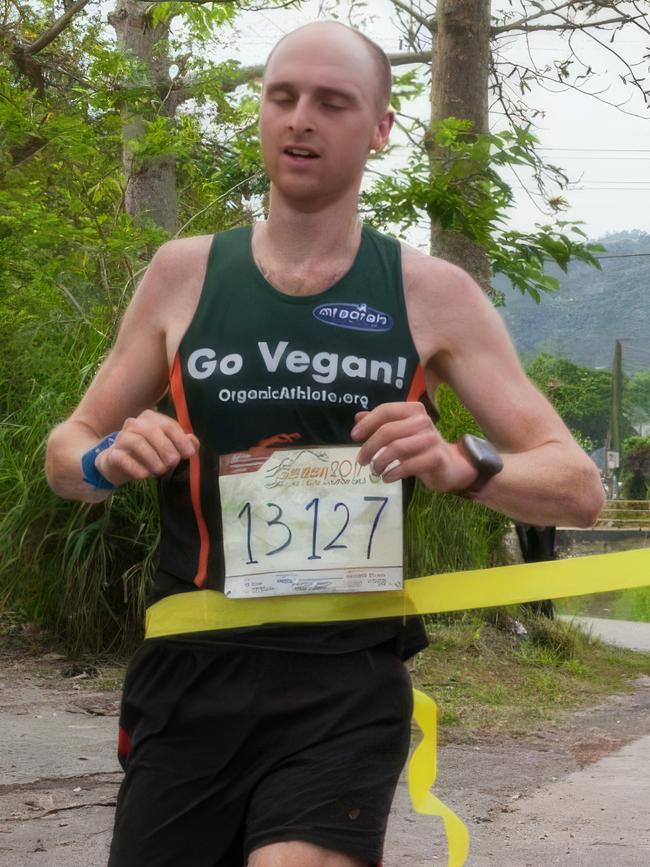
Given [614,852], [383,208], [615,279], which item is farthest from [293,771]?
[615,279]

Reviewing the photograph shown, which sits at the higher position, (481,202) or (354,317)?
(481,202)

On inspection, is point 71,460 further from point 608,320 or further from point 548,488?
point 608,320

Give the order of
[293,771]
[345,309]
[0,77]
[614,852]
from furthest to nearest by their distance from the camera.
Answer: [0,77], [614,852], [345,309], [293,771]

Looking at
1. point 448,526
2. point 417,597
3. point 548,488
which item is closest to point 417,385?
point 548,488

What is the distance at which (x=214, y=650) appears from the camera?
220cm

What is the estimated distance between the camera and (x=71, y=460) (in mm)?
2262

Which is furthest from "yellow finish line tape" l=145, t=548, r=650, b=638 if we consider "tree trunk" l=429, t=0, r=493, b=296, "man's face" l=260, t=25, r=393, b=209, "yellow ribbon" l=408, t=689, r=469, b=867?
"tree trunk" l=429, t=0, r=493, b=296

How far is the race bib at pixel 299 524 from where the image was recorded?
2.20m

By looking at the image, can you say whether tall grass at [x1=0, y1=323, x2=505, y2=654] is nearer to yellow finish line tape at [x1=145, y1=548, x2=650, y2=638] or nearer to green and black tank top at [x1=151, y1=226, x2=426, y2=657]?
yellow finish line tape at [x1=145, y1=548, x2=650, y2=638]

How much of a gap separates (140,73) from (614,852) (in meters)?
7.37

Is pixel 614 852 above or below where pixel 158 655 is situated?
below

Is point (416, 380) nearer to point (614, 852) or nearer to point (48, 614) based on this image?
point (614, 852)

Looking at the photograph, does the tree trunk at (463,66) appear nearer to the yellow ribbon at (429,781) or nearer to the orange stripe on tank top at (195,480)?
the yellow ribbon at (429,781)

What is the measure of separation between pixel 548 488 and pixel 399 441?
1.21 ft
